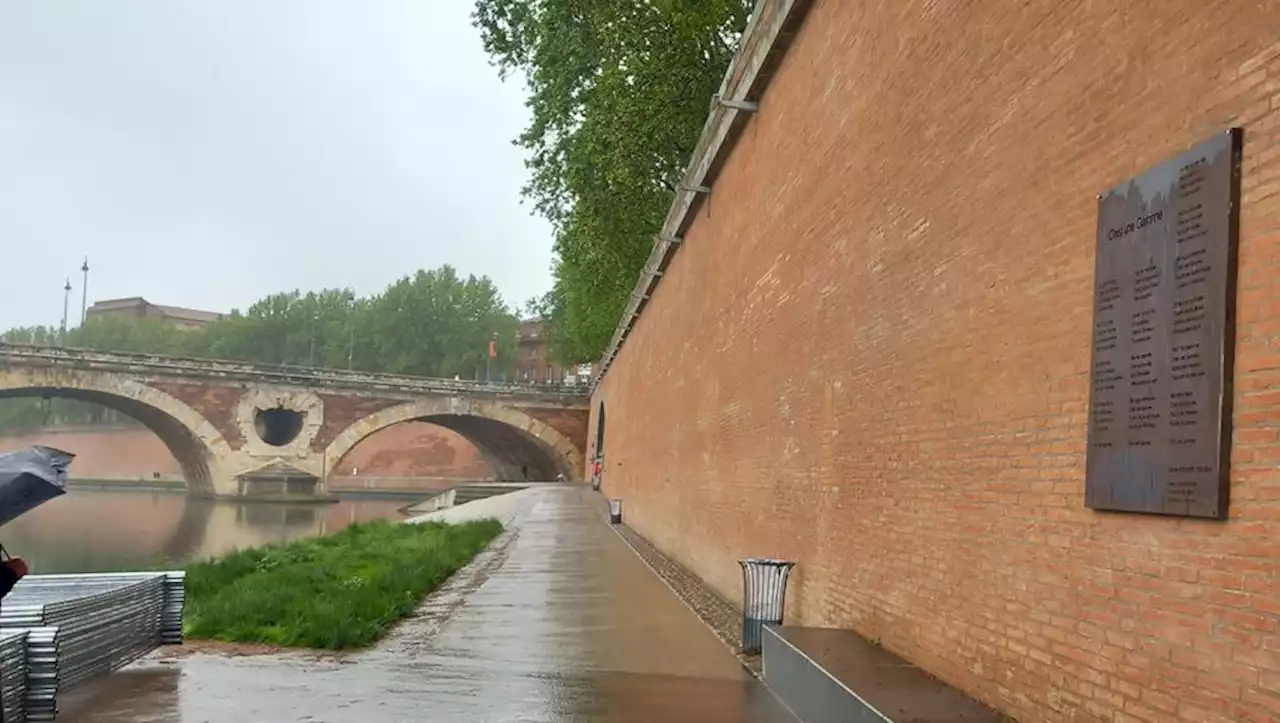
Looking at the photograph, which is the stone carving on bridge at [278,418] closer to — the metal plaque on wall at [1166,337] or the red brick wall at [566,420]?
the red brick wall at [566,420]

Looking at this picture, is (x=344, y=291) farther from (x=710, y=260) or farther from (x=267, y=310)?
(x=710, y=260)

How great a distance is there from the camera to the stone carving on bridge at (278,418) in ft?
156

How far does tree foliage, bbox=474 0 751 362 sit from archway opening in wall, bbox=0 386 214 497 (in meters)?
26.5

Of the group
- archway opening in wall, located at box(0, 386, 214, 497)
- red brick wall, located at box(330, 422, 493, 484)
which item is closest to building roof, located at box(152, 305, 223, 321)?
archway opening in wall, located at box(0, 386, 214, 497)

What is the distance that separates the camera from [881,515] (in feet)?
21.2

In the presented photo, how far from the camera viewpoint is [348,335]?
76.8m

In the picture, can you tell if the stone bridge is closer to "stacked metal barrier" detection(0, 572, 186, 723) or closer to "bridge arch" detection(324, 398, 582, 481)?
"bridge arch" detection(324, 398, 582, 481)

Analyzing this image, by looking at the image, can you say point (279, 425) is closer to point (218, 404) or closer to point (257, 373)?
point (257, 373)

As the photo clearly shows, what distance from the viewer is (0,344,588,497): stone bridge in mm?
43406

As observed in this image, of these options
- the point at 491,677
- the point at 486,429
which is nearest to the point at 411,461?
the point at 486,429

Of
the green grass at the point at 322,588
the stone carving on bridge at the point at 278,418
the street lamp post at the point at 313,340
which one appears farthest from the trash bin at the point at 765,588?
the street lamp post at the point at 313,340

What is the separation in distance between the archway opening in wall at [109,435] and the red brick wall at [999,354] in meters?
42.5

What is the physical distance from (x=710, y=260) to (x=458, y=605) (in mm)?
5831

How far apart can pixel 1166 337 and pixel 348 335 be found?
76746mm
